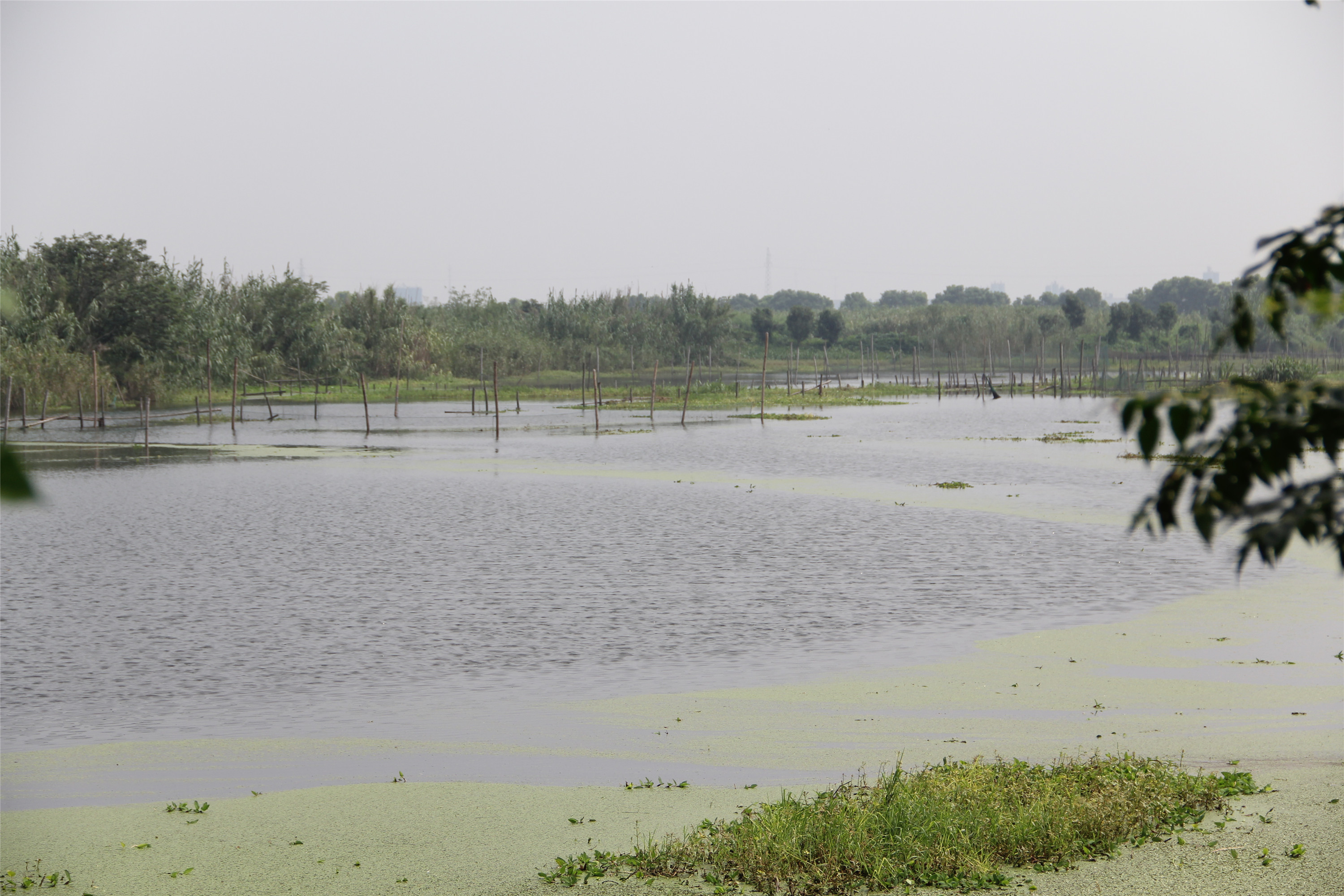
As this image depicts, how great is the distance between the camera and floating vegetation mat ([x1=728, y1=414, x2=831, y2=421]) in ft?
210

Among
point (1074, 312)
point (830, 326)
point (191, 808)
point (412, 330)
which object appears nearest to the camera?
point (191, 808)

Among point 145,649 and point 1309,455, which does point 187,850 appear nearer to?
point 145,649

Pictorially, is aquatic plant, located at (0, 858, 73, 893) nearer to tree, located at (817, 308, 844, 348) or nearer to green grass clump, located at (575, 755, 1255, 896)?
green grass clump, located at (575, 755, 1255, 896)

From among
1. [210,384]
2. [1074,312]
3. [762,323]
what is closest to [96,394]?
[210,384]

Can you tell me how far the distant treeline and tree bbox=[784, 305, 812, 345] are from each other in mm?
215

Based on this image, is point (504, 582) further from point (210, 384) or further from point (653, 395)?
point (210, 384)

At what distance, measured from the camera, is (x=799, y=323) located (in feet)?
447

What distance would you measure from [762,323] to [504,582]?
121 metres

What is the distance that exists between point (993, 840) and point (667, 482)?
28.6 metres

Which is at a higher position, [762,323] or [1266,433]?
[762,323]

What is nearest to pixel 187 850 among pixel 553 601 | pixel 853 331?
pixel 553 601

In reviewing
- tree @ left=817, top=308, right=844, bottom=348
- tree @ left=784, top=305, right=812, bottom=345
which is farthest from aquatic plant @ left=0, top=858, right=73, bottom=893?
tree @ left=817, top=308, right=844, bottom=348

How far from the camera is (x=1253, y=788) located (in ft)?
25.4

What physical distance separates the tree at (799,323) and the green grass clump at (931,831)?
129 m
